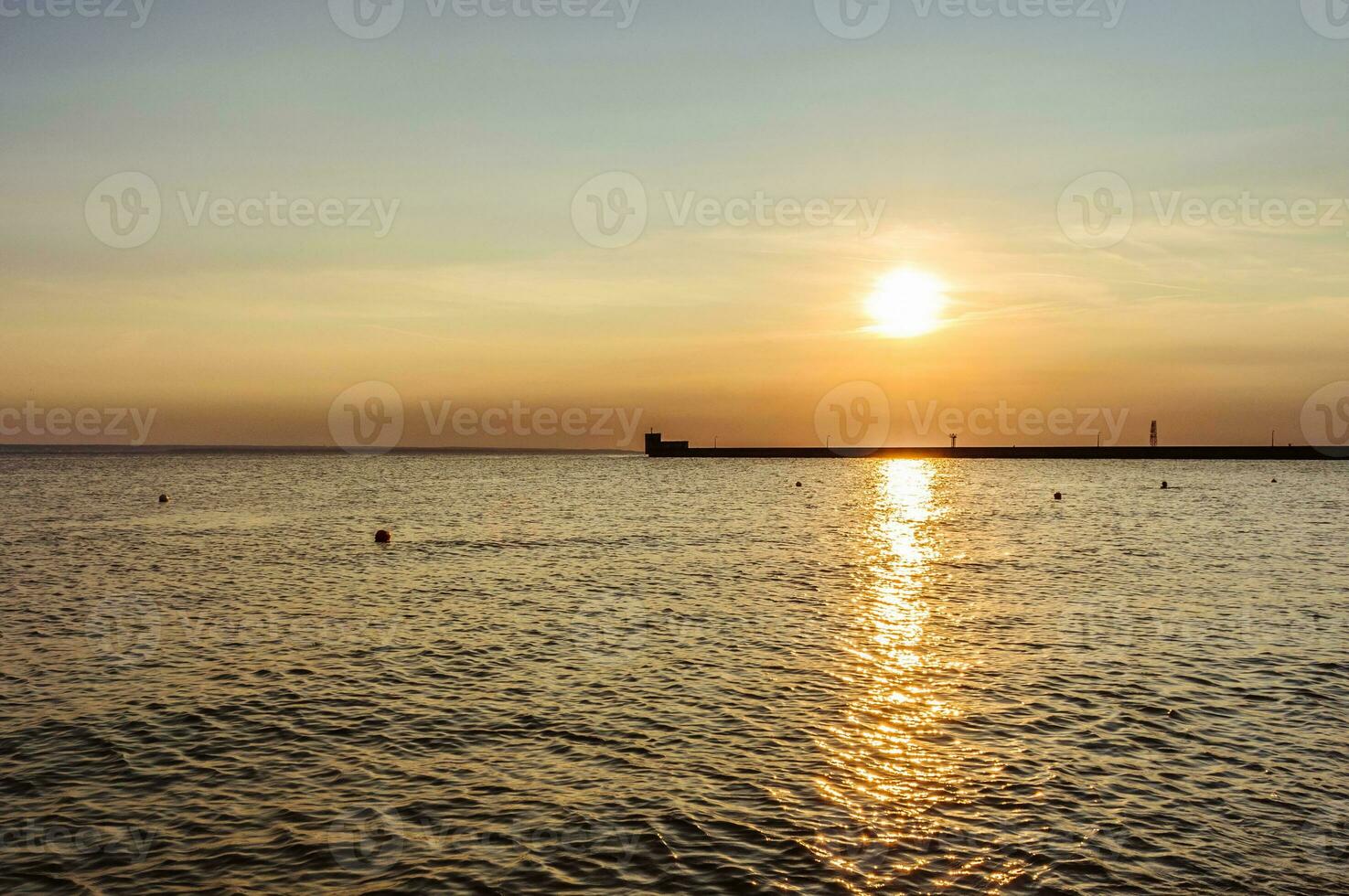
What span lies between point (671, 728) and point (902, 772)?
5162mm

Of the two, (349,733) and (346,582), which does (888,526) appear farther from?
(349,733)

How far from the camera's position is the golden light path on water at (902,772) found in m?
14.4

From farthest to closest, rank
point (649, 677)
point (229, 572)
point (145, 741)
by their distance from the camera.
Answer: point (229, 572) → point (649, 677) → point (145, 741)

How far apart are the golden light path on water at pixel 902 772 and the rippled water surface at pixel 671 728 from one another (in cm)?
8

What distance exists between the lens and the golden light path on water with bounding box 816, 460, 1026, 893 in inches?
566

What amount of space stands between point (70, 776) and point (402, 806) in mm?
6624

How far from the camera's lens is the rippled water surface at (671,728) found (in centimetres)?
1462

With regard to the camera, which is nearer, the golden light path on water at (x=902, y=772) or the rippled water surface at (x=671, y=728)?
the golden light path on water at (x=902, y=772)

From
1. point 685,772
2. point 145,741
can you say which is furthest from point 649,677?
point 145,741

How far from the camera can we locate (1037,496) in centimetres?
12462

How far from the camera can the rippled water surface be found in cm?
1462

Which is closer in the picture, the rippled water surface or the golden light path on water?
the golden light path on water

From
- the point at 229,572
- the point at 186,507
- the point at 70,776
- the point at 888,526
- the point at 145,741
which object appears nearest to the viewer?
the point at 70,776

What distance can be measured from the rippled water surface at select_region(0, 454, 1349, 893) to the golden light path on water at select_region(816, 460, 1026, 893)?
8 centimetres
